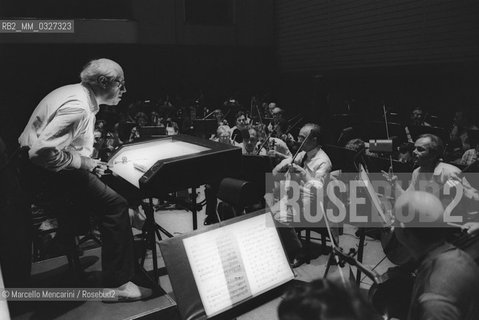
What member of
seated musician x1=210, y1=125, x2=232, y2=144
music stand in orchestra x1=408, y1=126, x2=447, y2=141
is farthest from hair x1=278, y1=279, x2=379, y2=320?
seated musician x1=210, y1=125, x2=232, y2=144

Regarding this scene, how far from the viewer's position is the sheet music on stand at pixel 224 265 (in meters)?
1.96

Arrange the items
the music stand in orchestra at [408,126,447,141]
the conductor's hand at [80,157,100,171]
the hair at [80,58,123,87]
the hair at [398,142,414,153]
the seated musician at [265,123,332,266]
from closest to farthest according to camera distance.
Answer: the conductor's hand at [80,157,100,171] < the hair at [80,58,123,87] < the seated musician at [265,123,332,266] < the music stand in orchestra at [408,126,447,141] < the hair at [398,142,414,153]

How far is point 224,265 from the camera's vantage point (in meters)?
2.07

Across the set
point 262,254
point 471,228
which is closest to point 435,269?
point 262,254

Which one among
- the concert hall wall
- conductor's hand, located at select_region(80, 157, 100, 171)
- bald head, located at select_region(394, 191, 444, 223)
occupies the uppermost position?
the concert hall wall

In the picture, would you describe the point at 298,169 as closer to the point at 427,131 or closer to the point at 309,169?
the point at 309,169

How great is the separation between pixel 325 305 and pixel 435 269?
30.1 inches

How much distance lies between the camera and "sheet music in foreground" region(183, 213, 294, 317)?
2.01 m

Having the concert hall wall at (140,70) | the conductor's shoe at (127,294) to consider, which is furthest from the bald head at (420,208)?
the concert hall wall at (140,70)

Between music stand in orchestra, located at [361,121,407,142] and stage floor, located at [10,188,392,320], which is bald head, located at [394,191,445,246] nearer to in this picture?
stage floor, located at [10,188,392,320]

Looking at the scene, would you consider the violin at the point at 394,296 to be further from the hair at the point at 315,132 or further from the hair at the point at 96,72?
the hair at the point at 315,132

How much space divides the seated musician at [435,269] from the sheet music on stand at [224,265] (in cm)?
77

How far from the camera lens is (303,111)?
12133 millimetres

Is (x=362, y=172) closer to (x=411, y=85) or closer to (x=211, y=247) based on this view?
(x=211, y=247)
